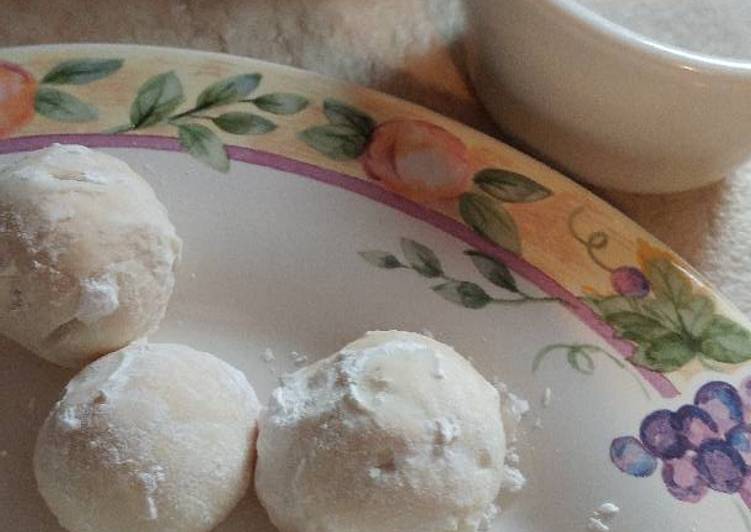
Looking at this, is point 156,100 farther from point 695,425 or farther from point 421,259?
point 695,425

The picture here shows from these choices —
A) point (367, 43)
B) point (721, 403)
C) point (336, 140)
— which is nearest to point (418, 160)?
point (336, 140)

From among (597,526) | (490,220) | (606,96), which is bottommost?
(597,526)

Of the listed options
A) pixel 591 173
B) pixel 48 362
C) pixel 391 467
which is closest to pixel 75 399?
pixel 48 362

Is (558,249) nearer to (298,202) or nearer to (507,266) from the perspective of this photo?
(507,266)

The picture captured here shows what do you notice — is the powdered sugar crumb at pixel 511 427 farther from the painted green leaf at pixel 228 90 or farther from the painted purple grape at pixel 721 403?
the painted green leaf at pixel 228 90

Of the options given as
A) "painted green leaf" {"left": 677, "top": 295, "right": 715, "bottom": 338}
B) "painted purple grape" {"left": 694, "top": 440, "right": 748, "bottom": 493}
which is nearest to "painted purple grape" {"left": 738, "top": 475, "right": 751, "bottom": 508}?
"painted purple grape" {"left": 694, "top": 440, "right": 748, "bottom": 493}

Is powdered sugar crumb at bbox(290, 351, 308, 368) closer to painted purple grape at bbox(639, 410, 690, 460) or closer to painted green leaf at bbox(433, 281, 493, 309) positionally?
painted green leaf at bbox(433, 281, 493, 309)
